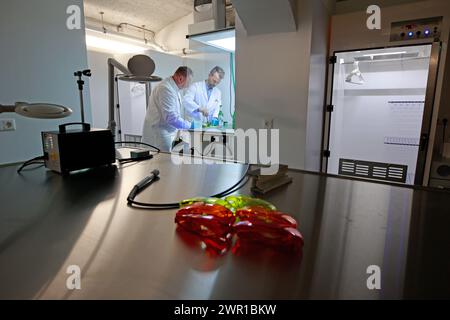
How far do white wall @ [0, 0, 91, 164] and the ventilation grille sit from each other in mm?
2465

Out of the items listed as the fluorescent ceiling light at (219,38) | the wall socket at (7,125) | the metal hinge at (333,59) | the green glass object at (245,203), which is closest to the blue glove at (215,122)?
the fluorescent ceiling light at (219,38)

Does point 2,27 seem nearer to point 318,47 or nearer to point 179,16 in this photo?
point 318,47

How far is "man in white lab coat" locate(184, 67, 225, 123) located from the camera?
3.39 metres

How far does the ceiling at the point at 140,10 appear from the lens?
3.85m

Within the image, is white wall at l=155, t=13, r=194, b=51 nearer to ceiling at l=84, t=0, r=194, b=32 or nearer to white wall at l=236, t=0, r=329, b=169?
ceiling at l=84, t=0, r=194, b=32

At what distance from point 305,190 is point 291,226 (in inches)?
15.5

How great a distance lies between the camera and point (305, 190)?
0.93 meters

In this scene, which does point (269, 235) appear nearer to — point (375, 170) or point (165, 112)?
point (375, 170)

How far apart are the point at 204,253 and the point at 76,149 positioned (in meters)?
0.83

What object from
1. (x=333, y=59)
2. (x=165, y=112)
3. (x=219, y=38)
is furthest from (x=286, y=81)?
(x=165, y=112)

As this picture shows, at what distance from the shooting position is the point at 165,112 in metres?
2.82
